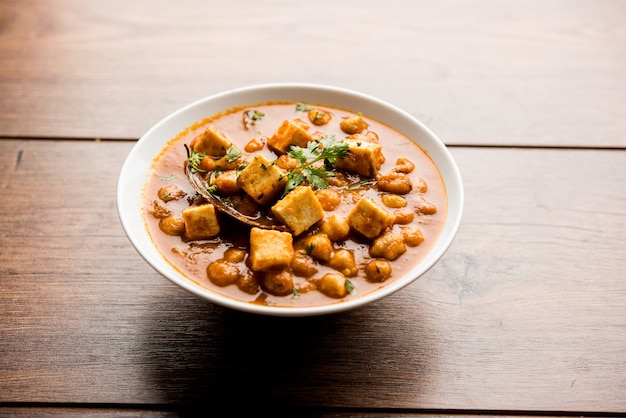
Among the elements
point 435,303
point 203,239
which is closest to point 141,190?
point 203,239

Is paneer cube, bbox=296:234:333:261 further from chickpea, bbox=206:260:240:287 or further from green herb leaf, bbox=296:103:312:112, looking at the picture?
green herb leaf, bbox=296:103:312:112

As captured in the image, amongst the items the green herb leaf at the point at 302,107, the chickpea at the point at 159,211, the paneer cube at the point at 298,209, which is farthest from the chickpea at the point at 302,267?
the green herb leaf at the point at 302,107

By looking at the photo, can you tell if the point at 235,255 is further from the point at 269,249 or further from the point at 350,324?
the point at 350,324

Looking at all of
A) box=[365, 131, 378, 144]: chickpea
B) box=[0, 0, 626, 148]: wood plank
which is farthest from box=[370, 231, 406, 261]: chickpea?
box=[0, 0, 626, 148]: wood plank

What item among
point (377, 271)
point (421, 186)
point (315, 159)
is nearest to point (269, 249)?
point (377, 271)

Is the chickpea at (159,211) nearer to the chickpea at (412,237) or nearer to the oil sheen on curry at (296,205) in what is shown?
the oil sheen on curry at (296,205)

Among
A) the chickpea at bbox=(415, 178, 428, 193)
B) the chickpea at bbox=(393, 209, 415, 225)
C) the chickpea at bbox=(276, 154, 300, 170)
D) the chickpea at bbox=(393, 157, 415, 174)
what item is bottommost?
the chickpea at bbox=(276, 154, 300, 170)
